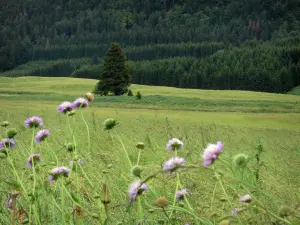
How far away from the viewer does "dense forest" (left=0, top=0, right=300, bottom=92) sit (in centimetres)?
10019

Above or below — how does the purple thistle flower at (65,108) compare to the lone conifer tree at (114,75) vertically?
above

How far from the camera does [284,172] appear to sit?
568 centimetres

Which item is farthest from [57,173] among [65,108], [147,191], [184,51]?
[184,51]

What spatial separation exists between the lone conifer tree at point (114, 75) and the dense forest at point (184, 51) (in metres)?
45.7

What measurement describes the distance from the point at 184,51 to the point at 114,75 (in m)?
96.9

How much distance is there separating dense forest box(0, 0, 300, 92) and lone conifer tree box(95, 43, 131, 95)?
4565 cm

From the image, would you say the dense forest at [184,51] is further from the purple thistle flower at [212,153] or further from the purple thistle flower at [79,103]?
the purple thistle flower at [212,153]

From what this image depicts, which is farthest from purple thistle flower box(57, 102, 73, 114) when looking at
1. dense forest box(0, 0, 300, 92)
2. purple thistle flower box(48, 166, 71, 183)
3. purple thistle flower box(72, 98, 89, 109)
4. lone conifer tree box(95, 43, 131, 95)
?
dense forest box(0, 0, 300, 92)

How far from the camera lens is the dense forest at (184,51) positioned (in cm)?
10019

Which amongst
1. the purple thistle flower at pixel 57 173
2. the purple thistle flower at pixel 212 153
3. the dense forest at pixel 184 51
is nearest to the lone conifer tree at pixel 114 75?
the dense forest at pixel 184 51

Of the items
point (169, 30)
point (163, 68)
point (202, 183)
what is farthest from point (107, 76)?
point (169, 30)

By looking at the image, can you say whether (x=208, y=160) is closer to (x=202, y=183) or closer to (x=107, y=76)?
(x=202, y=183)

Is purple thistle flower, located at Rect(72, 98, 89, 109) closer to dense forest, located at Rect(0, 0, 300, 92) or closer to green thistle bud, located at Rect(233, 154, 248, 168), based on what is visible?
green thistle bud, located at Rect(233, 154, 248, 168)

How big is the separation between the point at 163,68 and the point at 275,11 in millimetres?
105087
